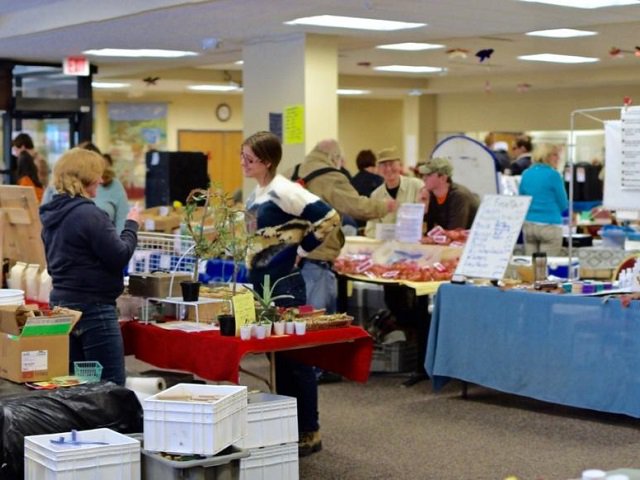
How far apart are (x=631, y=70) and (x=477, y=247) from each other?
8.33 meters

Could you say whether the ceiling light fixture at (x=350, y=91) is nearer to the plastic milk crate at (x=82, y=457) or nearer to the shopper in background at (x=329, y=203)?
the shopper in background at (x=329, y=203)

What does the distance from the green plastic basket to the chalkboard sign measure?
2828mm

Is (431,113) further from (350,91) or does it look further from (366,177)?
(366,177)

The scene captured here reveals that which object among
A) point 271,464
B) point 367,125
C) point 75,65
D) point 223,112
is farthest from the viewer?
point 367,125

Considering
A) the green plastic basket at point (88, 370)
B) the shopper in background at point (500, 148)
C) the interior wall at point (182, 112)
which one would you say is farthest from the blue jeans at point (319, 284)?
the interior wall at point (182, 112)

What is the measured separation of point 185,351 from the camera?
505 centimetres

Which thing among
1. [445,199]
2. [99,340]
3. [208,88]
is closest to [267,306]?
[99,340]

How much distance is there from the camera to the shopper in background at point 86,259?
4.86 m

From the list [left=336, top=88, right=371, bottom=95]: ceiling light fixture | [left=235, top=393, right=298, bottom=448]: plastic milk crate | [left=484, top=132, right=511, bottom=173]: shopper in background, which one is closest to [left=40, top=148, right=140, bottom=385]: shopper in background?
[left=235, top=393, right=298, bottom=448]: plastic milk crate

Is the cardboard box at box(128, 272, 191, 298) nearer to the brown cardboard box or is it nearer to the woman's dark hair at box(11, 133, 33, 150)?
the brown cardboard box

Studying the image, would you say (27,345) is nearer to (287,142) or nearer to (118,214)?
(118,214)

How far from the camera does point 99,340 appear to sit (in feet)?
16.3

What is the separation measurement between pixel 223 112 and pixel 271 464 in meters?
15.5

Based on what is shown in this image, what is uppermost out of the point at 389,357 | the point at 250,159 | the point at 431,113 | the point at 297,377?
the point at 431,113
